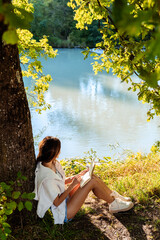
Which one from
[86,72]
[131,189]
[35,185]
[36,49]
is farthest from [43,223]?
[86,72]

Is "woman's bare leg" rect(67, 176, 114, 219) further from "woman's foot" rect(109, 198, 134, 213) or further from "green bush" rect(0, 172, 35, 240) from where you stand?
"green bush" rect(0, 172, 35, 240)

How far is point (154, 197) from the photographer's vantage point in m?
2.52

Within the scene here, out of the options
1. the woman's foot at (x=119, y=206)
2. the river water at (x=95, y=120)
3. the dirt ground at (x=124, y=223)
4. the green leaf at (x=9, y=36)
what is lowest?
the river water at (x=95, y=120)

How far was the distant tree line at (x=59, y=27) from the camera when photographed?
90.6 ft

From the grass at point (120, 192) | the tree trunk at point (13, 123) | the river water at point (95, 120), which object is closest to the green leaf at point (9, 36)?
the tree trunk at point (13, 123)

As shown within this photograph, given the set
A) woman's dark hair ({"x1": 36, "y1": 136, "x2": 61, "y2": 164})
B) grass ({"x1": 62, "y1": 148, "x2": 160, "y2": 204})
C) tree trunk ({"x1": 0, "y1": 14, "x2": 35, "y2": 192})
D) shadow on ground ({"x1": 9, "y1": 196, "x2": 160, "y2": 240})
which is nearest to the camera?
tree trunk ({"x1": 0, "y1": 14, "x2": 35, "y2": 192})

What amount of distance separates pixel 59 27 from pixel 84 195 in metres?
29.4

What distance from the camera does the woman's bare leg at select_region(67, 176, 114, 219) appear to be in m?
2.16

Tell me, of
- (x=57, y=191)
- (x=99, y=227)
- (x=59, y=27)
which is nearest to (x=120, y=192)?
(x=99, y=227)

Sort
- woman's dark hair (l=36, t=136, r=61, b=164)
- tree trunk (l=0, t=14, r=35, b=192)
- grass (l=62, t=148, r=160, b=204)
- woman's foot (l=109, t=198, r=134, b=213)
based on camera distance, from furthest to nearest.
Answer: grass (l=62, t=148, r=160, b=204), woman's foot (l=109, t=198, r=134, b=213), woman's dark hair (l=36, t=136, r=61, b=164), tree trunk (l=0, t=14, r=35, b=192)

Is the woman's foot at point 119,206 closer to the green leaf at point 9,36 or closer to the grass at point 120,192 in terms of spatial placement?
the grass at point 120,192

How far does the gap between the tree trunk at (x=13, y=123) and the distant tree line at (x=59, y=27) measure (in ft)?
86.3

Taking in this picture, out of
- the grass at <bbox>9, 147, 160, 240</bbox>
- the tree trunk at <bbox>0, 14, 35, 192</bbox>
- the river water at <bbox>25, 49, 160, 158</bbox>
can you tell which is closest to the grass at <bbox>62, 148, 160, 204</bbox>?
the grass at <bbox>9, 147, 160, 240</bbox>

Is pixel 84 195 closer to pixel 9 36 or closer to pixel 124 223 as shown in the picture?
pixel 124 223
